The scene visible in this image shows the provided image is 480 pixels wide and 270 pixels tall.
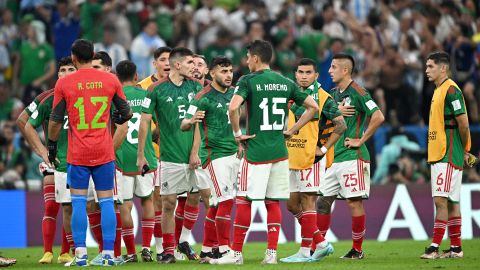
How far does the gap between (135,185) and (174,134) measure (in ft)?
3.83

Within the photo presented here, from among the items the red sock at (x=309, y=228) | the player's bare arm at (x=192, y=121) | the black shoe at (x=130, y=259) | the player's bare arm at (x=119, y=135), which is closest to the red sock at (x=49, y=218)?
the black shoe at (x=130, y=259)

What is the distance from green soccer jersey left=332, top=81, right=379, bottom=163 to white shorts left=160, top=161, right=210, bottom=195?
6.87 ft

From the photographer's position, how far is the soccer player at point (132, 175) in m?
15.8

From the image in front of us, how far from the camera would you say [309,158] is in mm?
15797

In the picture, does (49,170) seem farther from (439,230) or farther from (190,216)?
(439,230)

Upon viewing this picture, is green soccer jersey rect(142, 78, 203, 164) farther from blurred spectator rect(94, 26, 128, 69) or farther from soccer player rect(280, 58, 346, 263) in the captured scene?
blurred spectator rect(94, 26, 128, 69)

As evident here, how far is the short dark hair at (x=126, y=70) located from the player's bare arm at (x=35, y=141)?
1.72 m

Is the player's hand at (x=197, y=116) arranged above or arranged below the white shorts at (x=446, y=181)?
above

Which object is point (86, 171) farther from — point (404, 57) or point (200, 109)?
point (404, 57)

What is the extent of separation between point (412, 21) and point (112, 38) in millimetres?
7794

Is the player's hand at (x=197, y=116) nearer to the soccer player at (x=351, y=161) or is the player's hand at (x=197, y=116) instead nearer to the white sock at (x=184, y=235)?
the white sock at (x=184, y=235)

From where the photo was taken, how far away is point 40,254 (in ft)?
59.9

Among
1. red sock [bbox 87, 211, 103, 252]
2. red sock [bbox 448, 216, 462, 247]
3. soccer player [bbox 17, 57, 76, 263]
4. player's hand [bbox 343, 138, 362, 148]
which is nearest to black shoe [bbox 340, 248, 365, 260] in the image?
red sock [bbox 448, 216, 462, 247]

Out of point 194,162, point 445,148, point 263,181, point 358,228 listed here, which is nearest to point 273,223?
point 263,181
